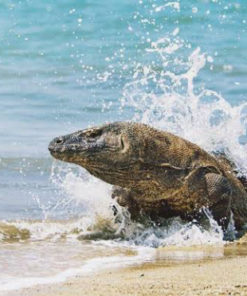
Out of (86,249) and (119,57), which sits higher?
(119,57)

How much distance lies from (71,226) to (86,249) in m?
1.16

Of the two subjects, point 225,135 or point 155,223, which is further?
point 225,135

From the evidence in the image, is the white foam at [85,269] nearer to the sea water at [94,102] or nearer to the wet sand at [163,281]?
the sea water at [94,102]

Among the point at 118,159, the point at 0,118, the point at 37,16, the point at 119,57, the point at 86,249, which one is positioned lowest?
the point at 86,249

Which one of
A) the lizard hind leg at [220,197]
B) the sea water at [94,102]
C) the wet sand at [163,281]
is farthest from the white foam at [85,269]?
the lizard hind leg at [220,197]

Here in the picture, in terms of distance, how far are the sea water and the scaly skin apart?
193mm

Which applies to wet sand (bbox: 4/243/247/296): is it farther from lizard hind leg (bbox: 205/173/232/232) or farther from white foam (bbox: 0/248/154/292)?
lizard hind leg (bbox: 205/173/232/232)

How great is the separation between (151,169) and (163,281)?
102 inches

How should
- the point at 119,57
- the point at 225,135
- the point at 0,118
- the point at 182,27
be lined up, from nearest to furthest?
the point at 225,135 → the point at 0,118 → the point at 119,57 → the point at 182,27

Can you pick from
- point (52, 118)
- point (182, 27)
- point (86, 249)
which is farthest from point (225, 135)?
point (182, 27)

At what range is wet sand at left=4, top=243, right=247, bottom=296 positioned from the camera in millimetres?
5484

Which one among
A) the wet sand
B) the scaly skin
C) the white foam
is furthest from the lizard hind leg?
the wet sand

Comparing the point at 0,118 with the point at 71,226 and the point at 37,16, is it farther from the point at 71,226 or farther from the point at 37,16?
the point at 37,16

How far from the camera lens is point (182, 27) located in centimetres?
2766
